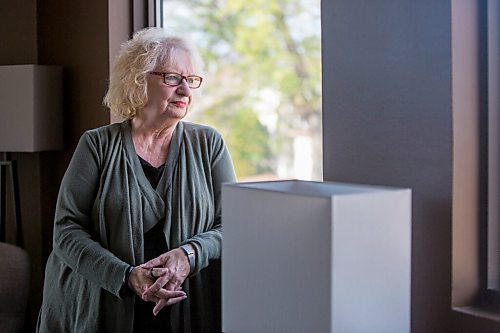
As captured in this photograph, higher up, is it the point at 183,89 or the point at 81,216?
the point at 183,89

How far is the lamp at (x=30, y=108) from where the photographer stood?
12.1 feet

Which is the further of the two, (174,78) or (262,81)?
(262,81)

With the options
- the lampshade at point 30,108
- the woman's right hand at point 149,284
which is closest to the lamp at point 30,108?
the lampshade at point 30,108

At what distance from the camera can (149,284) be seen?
8.29 feet

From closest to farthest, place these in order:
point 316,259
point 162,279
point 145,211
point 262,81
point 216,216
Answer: point 316,259 → point 162,279 → point 145,211 → point 216,216 → point 262,81

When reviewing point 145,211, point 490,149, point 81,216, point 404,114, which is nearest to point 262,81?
point 145,211

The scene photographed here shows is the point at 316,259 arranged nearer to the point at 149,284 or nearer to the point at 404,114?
the point at 404,114

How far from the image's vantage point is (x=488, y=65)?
208cm

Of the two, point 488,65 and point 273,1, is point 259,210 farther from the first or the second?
point 273,1

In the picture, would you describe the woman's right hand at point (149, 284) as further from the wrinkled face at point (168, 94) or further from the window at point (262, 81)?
the window at point (262, 81)

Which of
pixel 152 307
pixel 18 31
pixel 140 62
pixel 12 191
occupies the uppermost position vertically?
pixel 18 31

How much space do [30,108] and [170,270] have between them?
1484 mm

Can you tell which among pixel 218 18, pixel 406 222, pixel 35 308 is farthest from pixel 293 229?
pixel 35 308

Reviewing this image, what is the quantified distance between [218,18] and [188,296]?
1.24 metres
